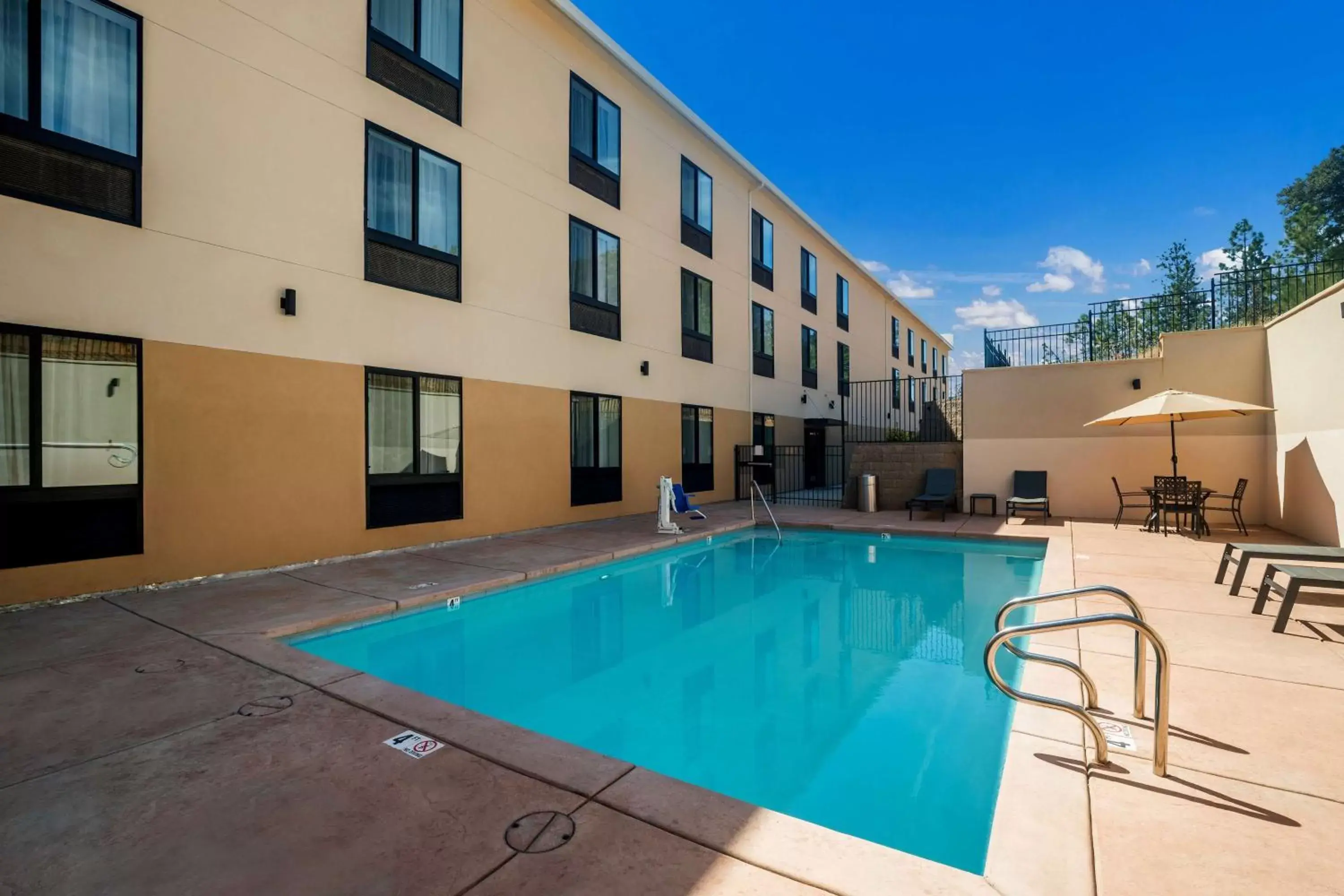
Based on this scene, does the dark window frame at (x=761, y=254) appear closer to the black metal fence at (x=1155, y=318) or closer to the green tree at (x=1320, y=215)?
the black metal fence at (x=1155, y=318)

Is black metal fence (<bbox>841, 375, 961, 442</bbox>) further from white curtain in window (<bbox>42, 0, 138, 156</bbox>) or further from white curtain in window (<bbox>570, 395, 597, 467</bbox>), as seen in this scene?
white curtain in window (<bbox>42, 0, 138, 156</bbox>)

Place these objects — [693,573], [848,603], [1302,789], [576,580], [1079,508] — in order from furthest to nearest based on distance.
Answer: [1079,508] < [693,573] < [576,580] < [848,603] < [1302,789]

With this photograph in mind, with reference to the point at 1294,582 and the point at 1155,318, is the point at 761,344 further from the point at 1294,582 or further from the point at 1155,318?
the point at 1294,582

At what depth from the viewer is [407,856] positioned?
201 centimetres

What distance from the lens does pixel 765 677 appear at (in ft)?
15.3

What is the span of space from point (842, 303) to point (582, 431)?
15.1 meters

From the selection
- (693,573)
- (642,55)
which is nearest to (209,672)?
(693,573)

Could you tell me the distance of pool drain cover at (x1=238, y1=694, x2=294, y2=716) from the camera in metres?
3.16

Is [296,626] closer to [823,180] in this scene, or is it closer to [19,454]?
[19,454]

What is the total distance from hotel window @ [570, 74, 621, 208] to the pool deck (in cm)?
988

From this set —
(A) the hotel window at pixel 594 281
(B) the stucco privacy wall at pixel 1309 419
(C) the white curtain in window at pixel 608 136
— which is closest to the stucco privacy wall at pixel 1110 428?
(B) the stucco privacy wall at pixel 1309 419

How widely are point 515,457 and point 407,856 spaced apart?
819cm

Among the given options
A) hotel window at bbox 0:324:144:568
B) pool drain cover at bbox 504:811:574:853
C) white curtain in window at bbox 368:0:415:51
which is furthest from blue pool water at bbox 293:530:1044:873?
white curtain in window at bbox 368:0:415:51

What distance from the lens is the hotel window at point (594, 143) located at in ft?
36.9
